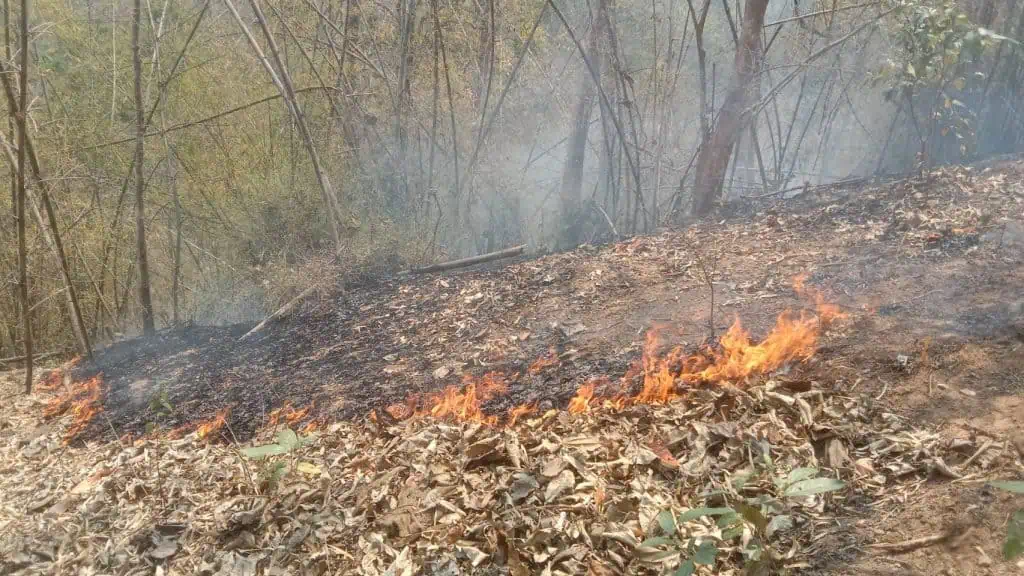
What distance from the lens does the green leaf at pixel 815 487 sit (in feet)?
5.69

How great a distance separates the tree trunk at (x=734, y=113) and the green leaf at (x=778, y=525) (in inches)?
157

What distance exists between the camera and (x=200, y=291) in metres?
6.46

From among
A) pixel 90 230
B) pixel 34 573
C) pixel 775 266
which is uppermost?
pixel 90 230

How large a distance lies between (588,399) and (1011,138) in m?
6.04

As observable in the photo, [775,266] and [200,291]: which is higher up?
[775,266]

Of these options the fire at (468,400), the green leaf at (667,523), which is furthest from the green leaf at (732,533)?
the fire at (468,400)

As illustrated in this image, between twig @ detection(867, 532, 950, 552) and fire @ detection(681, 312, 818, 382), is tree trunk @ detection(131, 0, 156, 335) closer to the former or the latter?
fire @ detection(681, 312, 818, 382)

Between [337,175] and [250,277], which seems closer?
[250,277]

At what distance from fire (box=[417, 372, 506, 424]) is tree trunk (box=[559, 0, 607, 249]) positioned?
166 inches

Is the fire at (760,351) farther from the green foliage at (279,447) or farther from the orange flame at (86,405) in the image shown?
the orange flame at (86,405)

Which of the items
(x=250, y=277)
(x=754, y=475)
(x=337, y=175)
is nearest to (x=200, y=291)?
(x=250, y=277)

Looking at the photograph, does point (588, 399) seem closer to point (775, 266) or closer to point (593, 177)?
point (775, 266)

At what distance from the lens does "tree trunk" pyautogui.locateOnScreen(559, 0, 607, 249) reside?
7723 millimetres

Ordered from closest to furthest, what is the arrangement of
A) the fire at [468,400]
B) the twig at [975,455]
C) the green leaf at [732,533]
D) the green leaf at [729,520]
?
the green leaf at [729,520] < the green leaf at [732,533] < the twig at [975,455] < the fire at [468,400]
